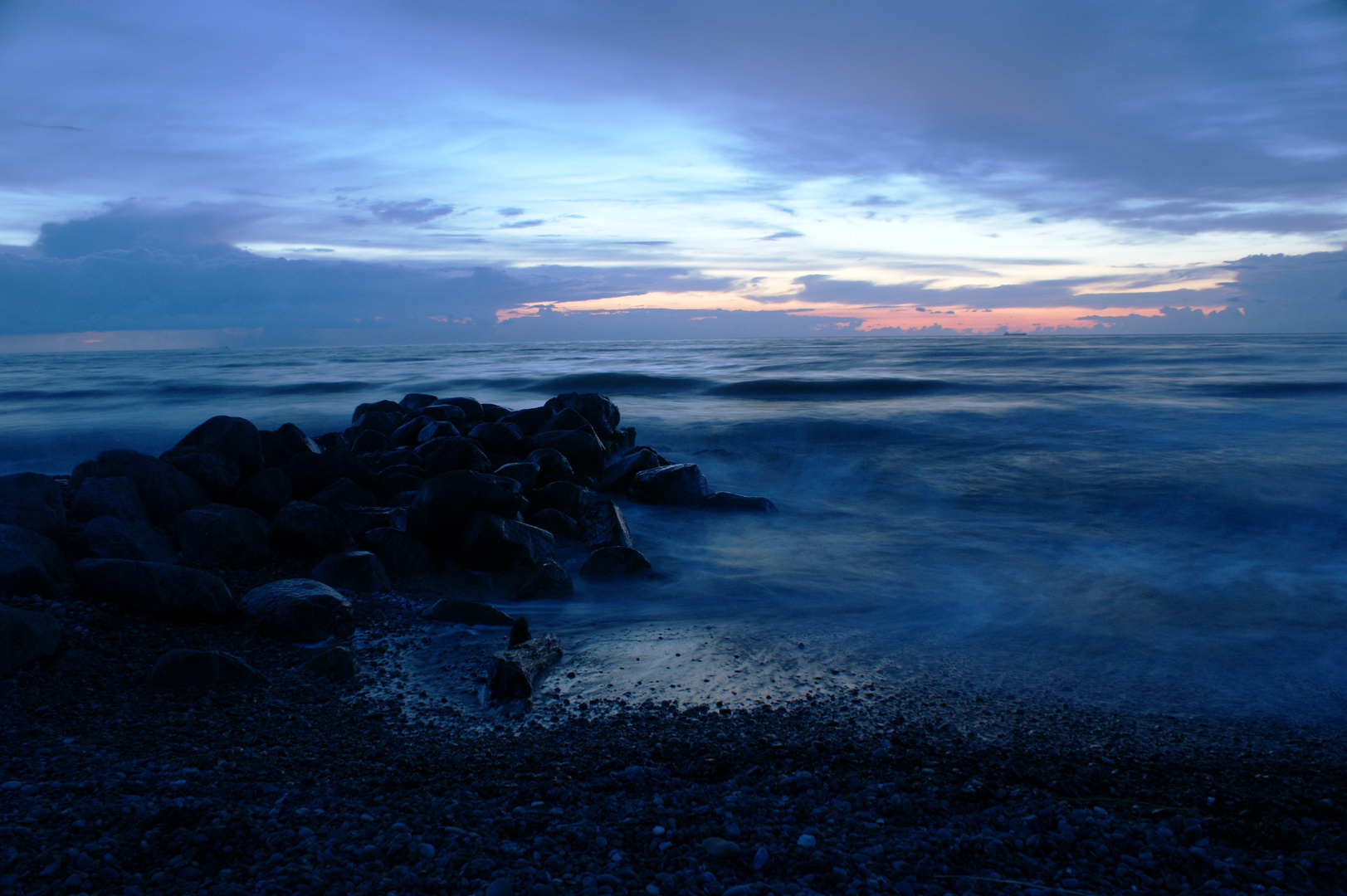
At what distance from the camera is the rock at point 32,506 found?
358 cm

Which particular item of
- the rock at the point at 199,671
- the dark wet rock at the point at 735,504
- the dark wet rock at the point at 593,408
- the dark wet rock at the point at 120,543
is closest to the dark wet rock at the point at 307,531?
the dark wet rock at the point at 120,543

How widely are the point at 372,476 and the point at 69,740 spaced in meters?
3.60

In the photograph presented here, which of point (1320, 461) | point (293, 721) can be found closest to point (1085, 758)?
point (293, 721)

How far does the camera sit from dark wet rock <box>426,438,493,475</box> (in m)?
5.92

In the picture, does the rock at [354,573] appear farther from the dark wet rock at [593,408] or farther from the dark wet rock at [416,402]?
the dark wet rock at [416,402]

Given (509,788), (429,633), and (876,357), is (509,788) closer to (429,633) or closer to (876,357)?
(429,633)

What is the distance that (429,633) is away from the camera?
3.48 m

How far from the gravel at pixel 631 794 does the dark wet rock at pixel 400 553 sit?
1.30 m

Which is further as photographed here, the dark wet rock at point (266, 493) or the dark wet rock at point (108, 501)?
the dark wet rock at point (266, 493)

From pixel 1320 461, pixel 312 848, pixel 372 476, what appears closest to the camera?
pixel 312 848

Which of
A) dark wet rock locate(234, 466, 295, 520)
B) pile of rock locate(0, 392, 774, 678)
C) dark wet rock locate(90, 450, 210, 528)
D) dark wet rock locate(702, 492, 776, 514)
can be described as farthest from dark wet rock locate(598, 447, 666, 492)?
dark wet rock locate(90, 450, 210, 528)

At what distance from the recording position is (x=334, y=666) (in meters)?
2.96

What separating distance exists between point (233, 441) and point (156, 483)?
2.66 feet

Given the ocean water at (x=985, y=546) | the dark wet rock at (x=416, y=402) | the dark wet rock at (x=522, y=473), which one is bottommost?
the ocean water at (x=985, y=546)
